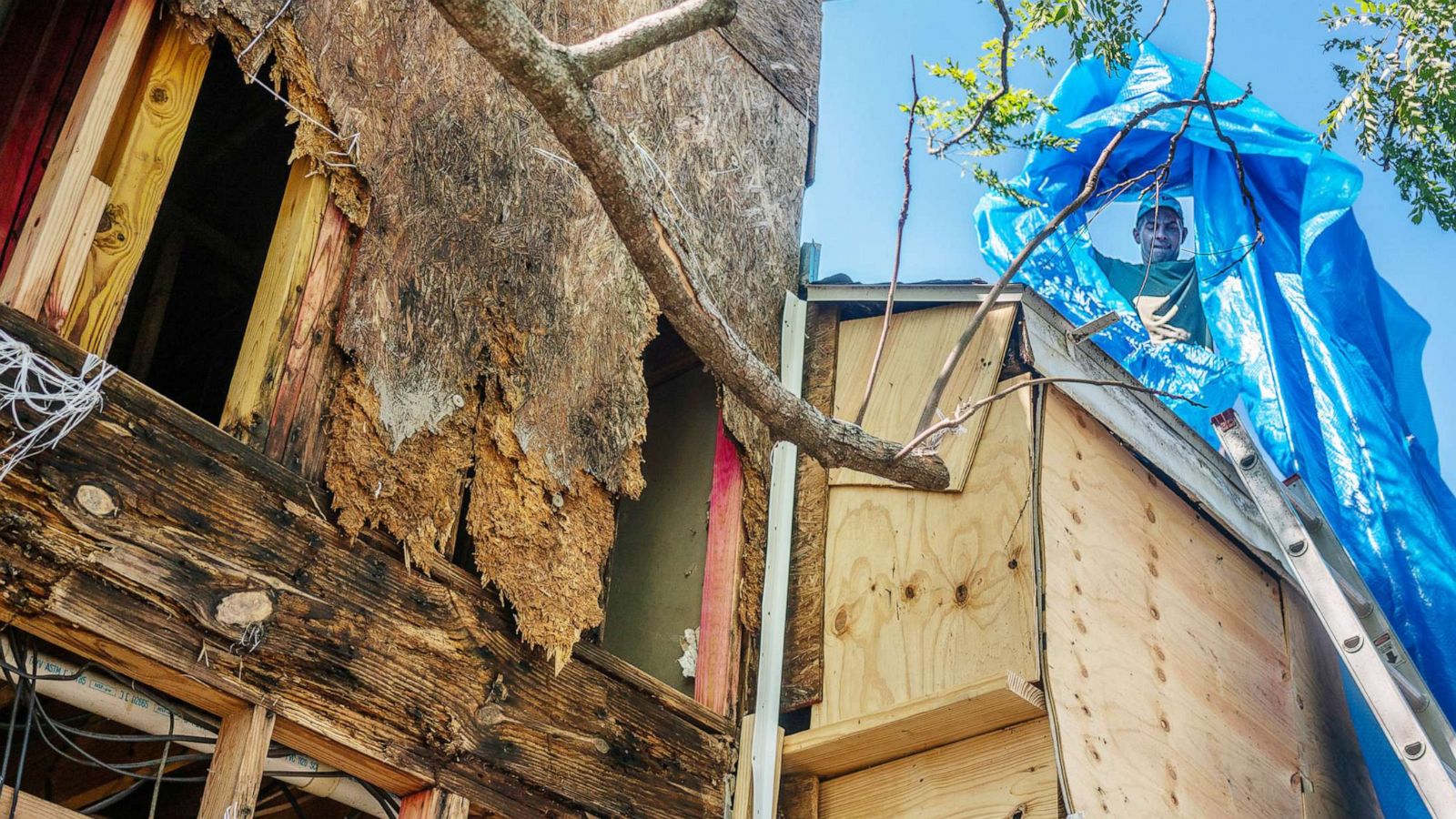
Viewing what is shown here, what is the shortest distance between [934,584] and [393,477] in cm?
183

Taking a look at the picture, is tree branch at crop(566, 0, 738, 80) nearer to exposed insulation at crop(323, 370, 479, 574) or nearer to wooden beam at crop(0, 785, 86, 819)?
exposed insulation at crop(323, 370, 479, 574)

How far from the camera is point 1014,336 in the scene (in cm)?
462

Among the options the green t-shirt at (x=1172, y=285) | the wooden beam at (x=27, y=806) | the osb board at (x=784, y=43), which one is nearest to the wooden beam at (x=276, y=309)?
the wooden beam at (x=27, y=806)

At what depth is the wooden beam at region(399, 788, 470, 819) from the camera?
329 cm

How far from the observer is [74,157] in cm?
293

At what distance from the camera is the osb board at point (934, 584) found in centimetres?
404

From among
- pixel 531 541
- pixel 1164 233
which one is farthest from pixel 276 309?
pixel 1164 233

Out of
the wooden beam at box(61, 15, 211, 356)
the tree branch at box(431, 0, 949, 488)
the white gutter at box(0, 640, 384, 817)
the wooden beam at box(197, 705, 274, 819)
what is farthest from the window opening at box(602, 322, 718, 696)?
the wooden beam at box(61, 15, 211, 356)

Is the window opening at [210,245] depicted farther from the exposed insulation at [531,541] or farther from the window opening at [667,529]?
the exposed insulation at [531,541]

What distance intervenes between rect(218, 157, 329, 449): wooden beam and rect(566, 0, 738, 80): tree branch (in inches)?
38.0

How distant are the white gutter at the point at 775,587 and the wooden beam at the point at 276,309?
1.67 meters

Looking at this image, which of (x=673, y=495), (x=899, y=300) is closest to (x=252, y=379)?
(x=673, y=495)

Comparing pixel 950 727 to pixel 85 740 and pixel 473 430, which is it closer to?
pixel 473 430

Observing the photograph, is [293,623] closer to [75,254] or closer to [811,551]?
[75,254]
